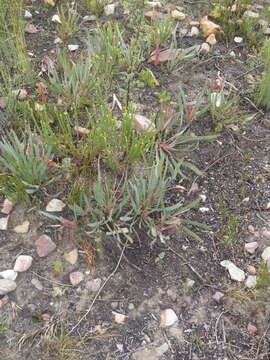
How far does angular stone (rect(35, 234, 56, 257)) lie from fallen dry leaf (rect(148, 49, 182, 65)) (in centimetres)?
138

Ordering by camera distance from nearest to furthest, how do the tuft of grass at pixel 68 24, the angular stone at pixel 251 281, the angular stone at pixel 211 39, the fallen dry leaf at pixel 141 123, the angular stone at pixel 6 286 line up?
the angular stone at pixel 6 286, the angular stone at pixel 251 281, the fallen dry leaf at pixel 141 123, the tuft of grass at pixel 68 24, the angular stone at pixel 211 39

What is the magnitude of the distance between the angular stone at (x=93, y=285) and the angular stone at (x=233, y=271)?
600 mm

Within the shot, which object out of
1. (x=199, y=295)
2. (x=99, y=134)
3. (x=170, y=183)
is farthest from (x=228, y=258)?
(x=99, y=134)

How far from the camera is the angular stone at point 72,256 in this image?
2041 millimetres

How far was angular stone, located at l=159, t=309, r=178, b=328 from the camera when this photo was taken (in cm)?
191

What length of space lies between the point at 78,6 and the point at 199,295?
2211 millimetres

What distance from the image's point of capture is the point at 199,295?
6.57 ft

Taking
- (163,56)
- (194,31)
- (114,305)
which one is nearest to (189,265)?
(114,305)

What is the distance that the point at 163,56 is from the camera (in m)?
2.81

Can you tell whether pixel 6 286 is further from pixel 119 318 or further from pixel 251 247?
pixel 251 247

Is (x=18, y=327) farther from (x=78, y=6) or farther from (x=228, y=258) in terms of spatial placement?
(x=78, y=6)

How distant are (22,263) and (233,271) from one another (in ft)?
3.25

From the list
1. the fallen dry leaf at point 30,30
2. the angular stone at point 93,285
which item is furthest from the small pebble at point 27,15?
the angular stone at point 93,285

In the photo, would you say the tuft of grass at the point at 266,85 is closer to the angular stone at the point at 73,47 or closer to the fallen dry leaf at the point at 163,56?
the fallen dry leaf at the point at 163,56
